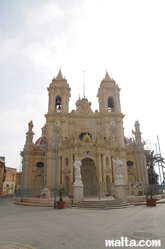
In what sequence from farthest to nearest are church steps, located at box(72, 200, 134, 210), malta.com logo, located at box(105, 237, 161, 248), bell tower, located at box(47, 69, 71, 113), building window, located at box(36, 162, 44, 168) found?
1. bell tower, located at box(47, 69, 71, 113)
2. building window, located at box(36, 162, 44, 168)
3. church steps, located at box(72, 200, 134, 210)
4. malta.com logo, located at box(105, 237, 161, 248)

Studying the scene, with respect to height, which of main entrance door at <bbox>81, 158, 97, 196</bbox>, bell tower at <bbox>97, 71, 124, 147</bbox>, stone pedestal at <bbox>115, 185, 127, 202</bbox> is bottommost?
stone pedestal at <bbox>115, 185, 127, 202</bbox>

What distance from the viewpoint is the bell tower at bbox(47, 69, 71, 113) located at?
126ft

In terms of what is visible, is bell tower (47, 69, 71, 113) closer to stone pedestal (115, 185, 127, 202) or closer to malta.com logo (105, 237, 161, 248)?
stone pedestal (115, 185, 127, 202)

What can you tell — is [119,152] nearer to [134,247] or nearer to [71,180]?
[71,180]

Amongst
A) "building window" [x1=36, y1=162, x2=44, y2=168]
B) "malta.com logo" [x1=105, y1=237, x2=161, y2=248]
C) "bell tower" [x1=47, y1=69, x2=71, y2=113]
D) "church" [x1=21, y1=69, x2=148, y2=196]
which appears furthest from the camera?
"bell tower" [x1=47, y1=69, x2=71, y2=113]

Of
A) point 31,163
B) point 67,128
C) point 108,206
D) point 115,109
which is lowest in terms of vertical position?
point 108,206

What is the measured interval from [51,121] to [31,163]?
891 cm

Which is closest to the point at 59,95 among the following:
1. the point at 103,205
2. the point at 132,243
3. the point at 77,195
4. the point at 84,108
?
the point at 84,108

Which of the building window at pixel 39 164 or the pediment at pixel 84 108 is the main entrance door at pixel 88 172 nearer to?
the building window at pixel 39 164

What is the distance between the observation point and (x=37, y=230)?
788 centimetres

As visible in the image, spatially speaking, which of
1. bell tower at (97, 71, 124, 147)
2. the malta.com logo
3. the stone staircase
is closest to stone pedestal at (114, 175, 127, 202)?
the stone staircase

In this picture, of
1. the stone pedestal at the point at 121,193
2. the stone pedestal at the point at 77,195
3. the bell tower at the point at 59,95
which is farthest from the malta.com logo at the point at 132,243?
the bell tower at the point at 59,95

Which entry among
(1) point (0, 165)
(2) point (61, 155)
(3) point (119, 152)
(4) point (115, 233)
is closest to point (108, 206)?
(4) point (115, 233)

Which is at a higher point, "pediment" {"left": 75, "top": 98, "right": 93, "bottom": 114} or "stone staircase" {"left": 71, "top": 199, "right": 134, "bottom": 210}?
"pediment" {"left": 75, "top": 98, "right": 93, "bottom": 114}
